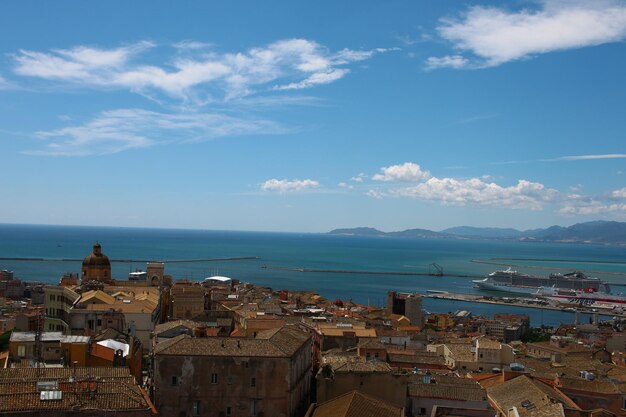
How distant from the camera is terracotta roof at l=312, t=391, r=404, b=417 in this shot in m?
22.4

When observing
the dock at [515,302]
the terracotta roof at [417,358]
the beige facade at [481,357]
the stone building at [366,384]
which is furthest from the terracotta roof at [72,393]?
the dock at [515,302]

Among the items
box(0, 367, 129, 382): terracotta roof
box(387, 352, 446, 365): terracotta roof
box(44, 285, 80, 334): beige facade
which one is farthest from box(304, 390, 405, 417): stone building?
box(44, 285, 80, 334): beige facade

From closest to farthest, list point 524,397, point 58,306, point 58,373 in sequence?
1. point 58,373
2. point 524,397
3. point 58,306

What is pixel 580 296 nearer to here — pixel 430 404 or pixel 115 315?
pixel 115 315

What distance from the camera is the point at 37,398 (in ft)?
63.3

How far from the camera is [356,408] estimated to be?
74.0ft

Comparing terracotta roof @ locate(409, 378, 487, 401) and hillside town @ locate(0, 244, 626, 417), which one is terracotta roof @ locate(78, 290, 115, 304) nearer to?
hillside town @ locate(0, 244, 626, 417)

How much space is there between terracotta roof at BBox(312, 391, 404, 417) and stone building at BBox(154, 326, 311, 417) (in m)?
1.72

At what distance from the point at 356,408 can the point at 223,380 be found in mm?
5197

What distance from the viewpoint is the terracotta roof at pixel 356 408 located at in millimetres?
22391

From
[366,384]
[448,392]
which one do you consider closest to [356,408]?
[366,384]

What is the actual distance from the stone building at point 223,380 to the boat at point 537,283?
130 metres

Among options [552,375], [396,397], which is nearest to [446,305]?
[552,375]

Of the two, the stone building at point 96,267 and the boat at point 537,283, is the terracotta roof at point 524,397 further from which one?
the boat at point 537,283
